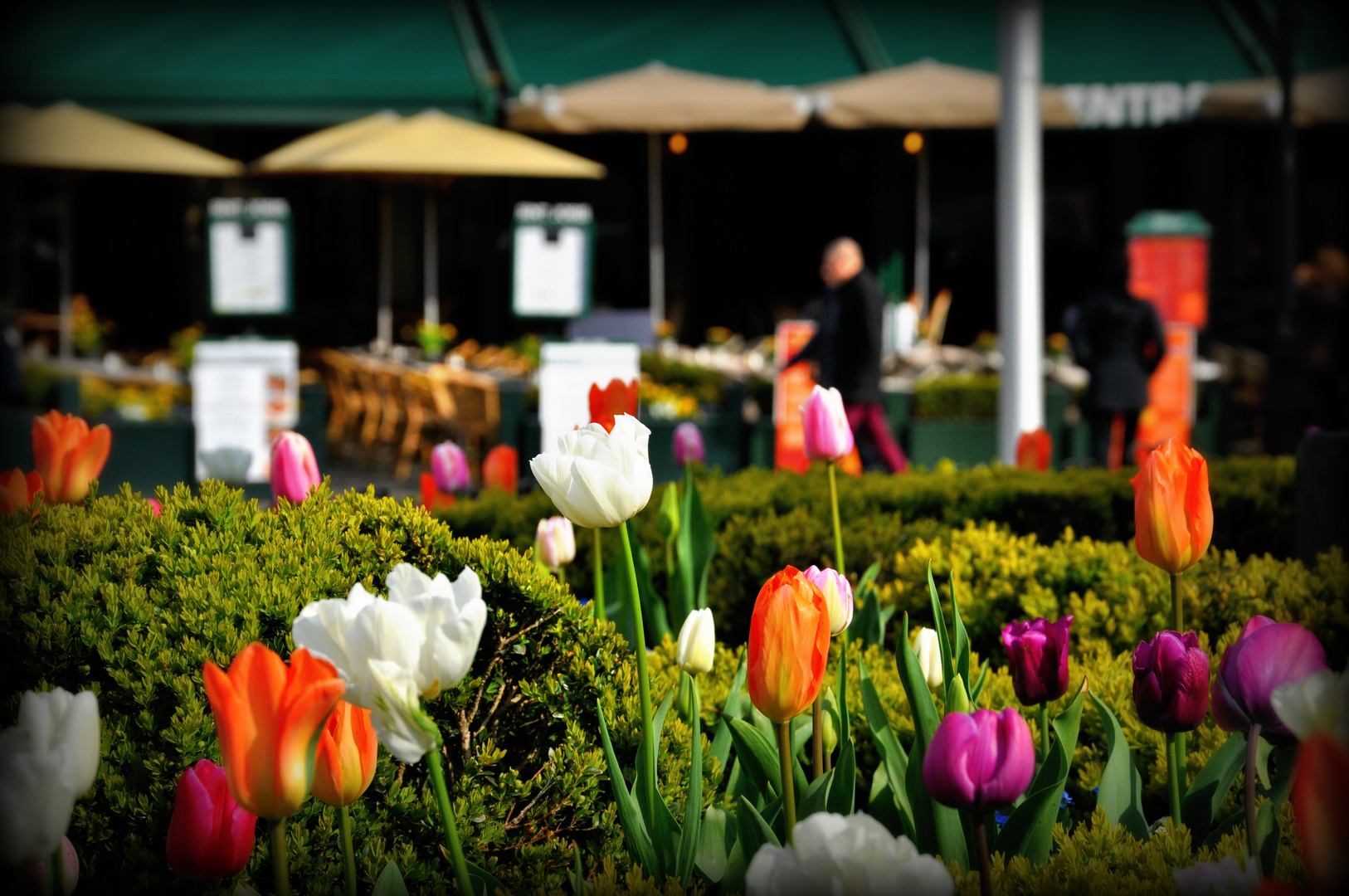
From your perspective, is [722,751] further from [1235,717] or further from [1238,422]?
[1238,422]

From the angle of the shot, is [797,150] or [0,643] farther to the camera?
[797,150]

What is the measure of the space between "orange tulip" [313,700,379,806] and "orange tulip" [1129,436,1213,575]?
100cm

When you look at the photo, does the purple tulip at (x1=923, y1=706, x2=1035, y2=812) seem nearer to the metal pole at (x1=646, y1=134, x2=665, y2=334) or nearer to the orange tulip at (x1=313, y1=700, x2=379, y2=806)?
the orange tulip at (x1=313, y1=700, x2=379, y2=806)

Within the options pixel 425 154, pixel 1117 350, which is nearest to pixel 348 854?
pixel 1117 350

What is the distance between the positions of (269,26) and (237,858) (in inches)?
572

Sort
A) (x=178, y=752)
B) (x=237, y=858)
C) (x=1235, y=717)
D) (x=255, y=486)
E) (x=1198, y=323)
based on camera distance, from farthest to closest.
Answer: (x=1198, y=323) < (x=255, y=486) < (x=178, y=752) < (x=1235, y=717) < (x=237, y=858)

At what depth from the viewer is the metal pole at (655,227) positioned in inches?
524

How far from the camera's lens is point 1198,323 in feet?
34.5

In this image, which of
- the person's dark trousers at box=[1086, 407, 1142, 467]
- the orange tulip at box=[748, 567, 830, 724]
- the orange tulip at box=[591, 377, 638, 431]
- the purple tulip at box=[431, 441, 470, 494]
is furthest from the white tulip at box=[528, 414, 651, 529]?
the person's dark trousers at box=[1086, 407, 1142, 467]

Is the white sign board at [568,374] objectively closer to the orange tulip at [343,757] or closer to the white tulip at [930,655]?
the white tulip at [930,655]

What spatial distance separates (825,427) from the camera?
245 cm

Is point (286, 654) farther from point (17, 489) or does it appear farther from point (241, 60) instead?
point (241, 60)

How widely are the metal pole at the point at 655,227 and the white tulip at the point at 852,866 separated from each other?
11.2m

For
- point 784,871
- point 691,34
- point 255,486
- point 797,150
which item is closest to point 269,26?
point 691,34
